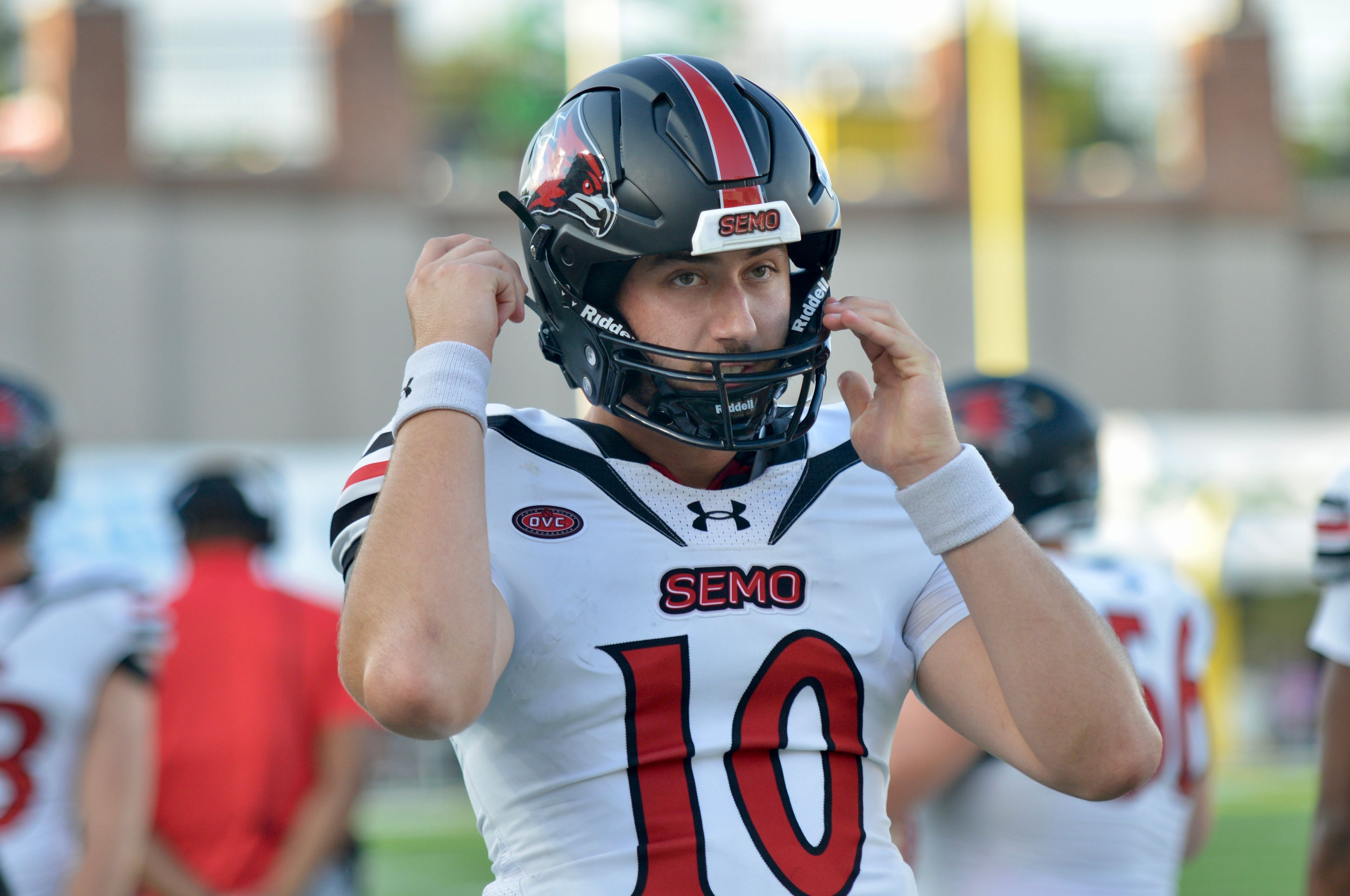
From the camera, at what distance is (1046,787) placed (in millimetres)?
2840

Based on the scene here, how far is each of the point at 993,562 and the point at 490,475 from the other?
69 centimetres

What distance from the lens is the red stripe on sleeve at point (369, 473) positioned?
2.07 meters

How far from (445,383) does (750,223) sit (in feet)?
1.58

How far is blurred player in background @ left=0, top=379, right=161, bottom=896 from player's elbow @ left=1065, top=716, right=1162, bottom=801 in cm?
209

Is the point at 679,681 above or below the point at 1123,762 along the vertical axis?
above

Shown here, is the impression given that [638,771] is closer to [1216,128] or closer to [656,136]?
[656,136]

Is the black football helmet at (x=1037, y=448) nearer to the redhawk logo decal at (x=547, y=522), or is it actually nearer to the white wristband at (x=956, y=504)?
the white wristband at (x=956, y=504)

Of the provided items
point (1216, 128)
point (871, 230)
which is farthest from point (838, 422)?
point (1216, 128)

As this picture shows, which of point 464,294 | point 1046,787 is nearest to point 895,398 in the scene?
point 464,294

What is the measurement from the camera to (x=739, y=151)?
7.25ft

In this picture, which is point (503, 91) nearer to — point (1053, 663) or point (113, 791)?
point (113, 791)

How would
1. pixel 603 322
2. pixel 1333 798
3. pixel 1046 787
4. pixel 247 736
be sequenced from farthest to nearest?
pixel 247 736, pixel 1333 798, pixel 1046 787, pixel 603 322

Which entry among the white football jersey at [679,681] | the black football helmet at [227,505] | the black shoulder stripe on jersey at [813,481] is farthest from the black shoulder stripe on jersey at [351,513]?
the black football helmet at [227,505]

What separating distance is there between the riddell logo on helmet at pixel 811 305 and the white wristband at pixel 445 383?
1.53 ft
